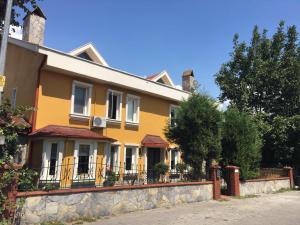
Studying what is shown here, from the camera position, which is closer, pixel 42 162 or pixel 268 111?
pixel 42 162

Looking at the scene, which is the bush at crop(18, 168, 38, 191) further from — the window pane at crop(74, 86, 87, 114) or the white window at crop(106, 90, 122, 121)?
the white window at crop(106, 90, 122, 121)

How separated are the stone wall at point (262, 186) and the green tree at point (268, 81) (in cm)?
346

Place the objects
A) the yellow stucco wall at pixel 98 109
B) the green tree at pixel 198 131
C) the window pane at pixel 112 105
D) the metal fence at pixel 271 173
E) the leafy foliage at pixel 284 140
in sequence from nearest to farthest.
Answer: the green tree at pixel 198 131
the yellow stucco wall at pixel 98 109
the window pane at pixel 112 105
the metal fence at pixel 271 173
the leafy foliage at pixel 284 140

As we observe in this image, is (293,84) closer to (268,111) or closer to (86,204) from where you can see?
(268,111)

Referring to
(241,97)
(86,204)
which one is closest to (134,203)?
(86,204)

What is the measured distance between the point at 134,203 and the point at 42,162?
575cm

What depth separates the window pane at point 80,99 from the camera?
16969 mm

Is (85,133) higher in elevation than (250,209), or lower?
higher

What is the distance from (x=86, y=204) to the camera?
9422 millimetres

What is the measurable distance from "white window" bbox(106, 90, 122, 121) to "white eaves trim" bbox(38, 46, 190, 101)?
67cm

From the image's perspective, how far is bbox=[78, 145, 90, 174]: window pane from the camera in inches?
637

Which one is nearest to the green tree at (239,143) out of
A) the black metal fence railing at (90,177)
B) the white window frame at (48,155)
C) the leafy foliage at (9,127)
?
the black metal fence railing at (90,177)

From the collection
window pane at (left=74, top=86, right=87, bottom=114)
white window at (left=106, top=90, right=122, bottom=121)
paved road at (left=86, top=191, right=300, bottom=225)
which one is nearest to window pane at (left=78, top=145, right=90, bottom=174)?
window pane at (left=74, top=86, right=87, bottom=114)

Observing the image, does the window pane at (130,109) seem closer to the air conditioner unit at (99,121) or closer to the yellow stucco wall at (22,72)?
the air conditioner unit at (99,121)
